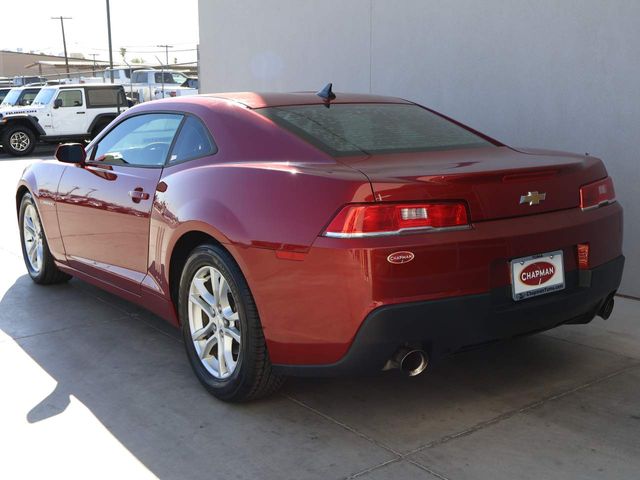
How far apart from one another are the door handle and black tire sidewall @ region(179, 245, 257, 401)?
1.88ft

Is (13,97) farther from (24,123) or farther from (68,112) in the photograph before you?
(68,112)

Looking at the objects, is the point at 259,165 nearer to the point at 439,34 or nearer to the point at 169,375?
the point at 169,375

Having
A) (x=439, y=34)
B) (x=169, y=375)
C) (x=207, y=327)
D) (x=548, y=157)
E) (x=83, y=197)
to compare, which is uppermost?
(x=439, y=34)

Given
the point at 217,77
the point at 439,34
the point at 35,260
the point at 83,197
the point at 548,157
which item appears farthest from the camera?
the point at 217,77

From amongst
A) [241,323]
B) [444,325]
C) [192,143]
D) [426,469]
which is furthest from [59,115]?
[426,469]

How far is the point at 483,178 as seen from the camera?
3.22 meters

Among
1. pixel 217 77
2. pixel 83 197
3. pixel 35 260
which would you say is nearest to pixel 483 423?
pixel 83 197

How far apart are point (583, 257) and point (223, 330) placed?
1698 mm

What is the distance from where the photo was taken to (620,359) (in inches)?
165

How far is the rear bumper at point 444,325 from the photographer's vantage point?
3012 millimetres

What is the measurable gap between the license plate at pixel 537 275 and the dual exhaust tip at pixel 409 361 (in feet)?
1.57

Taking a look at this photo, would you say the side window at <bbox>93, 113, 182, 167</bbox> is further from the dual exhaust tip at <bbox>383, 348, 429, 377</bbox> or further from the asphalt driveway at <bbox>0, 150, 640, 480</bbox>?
the dual exhaust tip at <bbox>383, 348, 429, 377</bbox>

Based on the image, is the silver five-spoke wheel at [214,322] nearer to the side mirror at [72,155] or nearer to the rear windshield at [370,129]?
the rear windshield at [370,129]

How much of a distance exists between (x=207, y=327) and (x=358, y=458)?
1103mm
